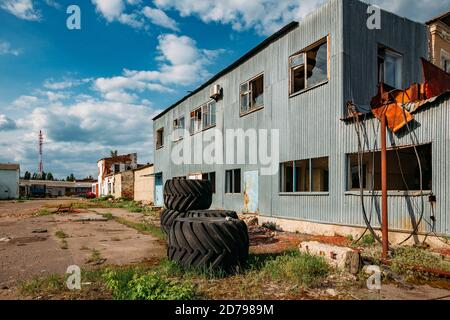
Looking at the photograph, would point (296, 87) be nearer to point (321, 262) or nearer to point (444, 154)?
point (444, 154)

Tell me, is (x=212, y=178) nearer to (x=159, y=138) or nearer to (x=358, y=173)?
(x=358, y=173)

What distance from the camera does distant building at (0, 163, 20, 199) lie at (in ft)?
149

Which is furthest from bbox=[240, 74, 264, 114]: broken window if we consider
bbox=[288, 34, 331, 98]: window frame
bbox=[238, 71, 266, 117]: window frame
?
bbox=[288, 34, 331, 98]: window frame

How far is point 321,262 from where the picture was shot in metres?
5.92

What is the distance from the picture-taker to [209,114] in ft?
60.1

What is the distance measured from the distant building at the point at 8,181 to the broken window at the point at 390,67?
49.0m

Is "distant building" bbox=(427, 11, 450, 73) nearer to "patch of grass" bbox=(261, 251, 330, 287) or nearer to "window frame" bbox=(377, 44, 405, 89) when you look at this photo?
"window frame" bbox=(377, 44, 405, 89)

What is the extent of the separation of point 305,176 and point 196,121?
995 centimetres

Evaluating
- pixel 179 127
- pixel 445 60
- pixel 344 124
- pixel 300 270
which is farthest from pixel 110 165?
pixel 300 270

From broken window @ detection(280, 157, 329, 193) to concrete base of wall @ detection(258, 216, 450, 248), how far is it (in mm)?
1140

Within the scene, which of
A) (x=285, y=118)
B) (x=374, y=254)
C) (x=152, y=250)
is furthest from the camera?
(x=285, y=118)

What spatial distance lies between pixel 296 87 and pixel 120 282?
30.4ft
